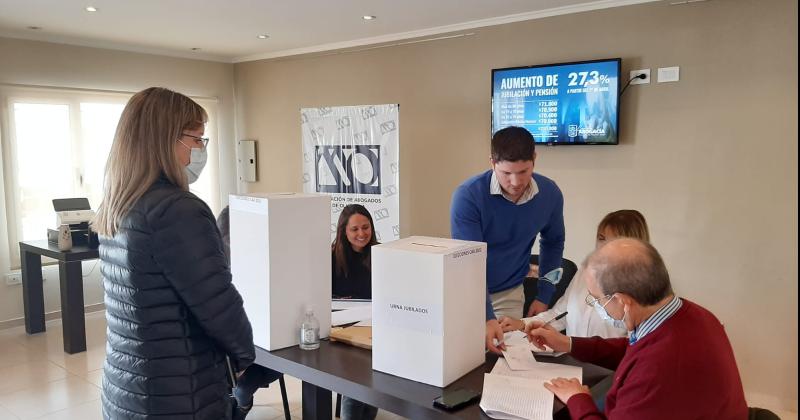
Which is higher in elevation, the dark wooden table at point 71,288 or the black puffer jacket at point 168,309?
the black puffer jacket at point 168,309

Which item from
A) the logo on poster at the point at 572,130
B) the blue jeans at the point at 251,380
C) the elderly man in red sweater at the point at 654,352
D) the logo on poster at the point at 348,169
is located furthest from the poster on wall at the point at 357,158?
the elderly man in red sweater at the point at 654,352

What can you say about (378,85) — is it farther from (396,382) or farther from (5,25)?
(396,382)

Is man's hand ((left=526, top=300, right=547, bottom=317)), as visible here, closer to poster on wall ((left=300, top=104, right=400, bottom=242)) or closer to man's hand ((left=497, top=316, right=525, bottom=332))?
man's hand ((left=497, top=316, right=525, bottom=332))

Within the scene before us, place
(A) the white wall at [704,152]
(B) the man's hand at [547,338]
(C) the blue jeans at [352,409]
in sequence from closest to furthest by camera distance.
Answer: (B) the man's hand at [547,338] → (C) the blue jeans at [352,409] → (A) the white wall at [704,152]

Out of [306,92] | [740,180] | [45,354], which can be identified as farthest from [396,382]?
[306,92]

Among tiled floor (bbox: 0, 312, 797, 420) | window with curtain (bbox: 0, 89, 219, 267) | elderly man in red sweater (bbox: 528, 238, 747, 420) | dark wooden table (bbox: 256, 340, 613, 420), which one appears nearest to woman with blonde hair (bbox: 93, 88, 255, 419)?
dark wooden table (bbox: 256, 340, 613, 420)

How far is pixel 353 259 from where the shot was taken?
3268mm

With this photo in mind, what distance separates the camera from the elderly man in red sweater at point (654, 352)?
4.21 ft

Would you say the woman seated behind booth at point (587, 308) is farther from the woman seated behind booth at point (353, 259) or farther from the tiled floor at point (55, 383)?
the tiled floor at point (55, 383)

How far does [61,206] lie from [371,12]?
284cm

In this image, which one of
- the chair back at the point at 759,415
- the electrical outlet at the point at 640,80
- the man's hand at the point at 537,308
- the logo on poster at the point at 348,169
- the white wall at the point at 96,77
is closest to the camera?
the chair back at the point at 759,415

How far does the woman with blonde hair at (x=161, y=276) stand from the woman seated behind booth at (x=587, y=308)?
90cm

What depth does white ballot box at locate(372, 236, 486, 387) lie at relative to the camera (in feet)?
5.07

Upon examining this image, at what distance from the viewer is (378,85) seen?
5188mm
